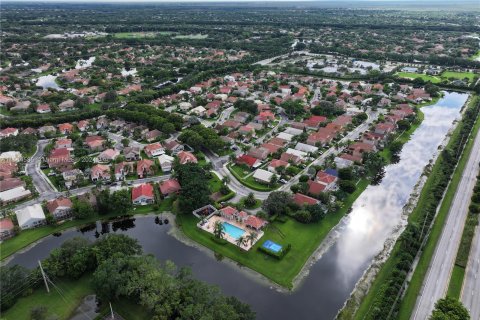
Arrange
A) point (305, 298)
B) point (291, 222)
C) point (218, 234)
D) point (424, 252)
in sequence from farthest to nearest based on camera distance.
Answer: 1. point (291, 222)
2. point (218, 234)
3. point (424, 252)
4. point (305, 298)

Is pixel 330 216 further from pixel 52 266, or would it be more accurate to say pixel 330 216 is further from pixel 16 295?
pixel 16 295

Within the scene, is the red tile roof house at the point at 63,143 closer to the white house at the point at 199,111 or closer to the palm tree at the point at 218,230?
the white house at the point at 199,111

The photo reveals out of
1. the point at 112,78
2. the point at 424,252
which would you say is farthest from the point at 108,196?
the point at 112,78

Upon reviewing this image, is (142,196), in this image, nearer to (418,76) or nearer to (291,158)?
(291,158)

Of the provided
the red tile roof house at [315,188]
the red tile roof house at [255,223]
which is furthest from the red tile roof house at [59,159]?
the red tile roof house at [315,188]

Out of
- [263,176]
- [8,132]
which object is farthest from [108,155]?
[263,176]

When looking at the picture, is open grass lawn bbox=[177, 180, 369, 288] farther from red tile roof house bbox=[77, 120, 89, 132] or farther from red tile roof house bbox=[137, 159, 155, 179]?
red tile roof house bbox=[77, 120, 89, 132]

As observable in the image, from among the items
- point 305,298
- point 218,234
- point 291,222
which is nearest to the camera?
point 305,298

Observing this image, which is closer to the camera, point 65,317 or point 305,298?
point 65,317
